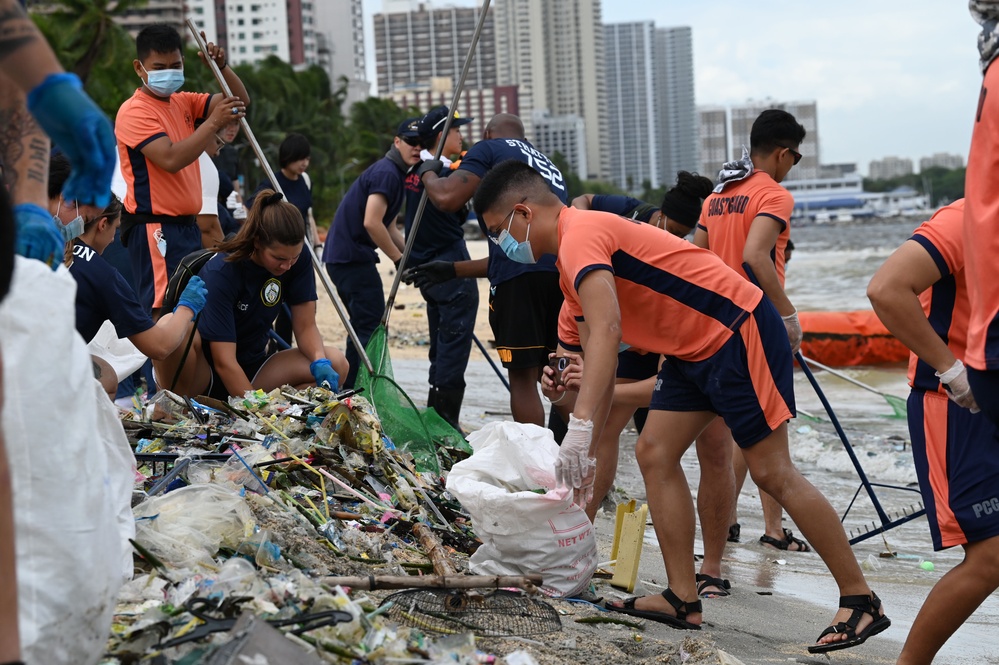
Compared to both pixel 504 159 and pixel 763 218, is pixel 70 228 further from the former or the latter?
pixel 763 218

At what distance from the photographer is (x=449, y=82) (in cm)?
14850

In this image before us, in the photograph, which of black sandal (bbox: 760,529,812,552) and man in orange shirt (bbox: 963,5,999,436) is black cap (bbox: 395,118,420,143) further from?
man in orange shirt (bbox: 963,5,999,436)

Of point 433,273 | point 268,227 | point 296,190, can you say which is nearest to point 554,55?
point 296,190

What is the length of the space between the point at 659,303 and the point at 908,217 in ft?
473

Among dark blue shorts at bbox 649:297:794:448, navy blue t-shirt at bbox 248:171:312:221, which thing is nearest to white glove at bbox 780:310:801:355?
dark blue shorts at bbox 649:297:794:448

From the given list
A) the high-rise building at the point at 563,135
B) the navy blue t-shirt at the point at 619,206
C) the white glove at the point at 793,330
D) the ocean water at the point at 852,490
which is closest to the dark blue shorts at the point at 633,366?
the white glove at the point at 793,330

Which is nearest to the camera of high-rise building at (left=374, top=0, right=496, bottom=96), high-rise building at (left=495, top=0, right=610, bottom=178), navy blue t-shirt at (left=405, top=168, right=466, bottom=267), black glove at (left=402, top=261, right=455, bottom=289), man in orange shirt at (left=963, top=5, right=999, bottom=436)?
man in orange shirt at (left=963, top=5, right=999, bottom=436)

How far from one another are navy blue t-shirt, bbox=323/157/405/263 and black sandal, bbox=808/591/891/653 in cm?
458

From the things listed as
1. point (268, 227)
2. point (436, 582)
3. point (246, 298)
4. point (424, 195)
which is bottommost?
point (436, 582)

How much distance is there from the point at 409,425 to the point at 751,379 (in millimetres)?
2340

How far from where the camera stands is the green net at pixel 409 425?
5.64 m

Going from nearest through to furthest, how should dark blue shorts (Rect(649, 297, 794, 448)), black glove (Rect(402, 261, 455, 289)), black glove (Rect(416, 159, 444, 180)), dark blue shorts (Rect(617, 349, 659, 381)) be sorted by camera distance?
dark blue shorts (Rect(649, 297, 794, 448)), dark blue shorts (Rect(617, 349, 659, 381)), black glove (Rect(402, 261, 455, 289)), black glove (Rect(416, 159, 444, 180))

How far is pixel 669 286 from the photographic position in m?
3.88

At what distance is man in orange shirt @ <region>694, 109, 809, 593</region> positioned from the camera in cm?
528
